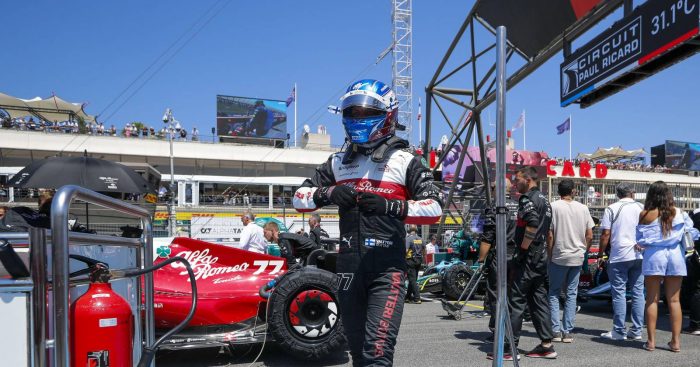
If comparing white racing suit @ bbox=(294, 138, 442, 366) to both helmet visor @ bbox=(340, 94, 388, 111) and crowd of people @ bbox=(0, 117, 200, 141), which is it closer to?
helmet visor @ bbox=(340, 94, 388, 111)

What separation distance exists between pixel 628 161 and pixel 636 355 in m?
56.0

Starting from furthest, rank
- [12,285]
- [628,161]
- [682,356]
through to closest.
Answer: [628,161], [682,356], [12,285]

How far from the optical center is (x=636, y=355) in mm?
5148

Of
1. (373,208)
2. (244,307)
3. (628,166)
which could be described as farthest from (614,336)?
(628,166)

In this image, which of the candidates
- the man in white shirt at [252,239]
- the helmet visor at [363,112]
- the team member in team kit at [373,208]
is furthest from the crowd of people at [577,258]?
the man in white shirt at [252,239]

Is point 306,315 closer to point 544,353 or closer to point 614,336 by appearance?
point 544,353

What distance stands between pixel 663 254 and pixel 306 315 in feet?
11.4

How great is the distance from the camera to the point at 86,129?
125 feet

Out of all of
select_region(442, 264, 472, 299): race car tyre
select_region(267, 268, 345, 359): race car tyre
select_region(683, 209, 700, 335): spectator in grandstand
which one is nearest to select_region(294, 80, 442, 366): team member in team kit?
select_region(267, 268, 345, 359): race car tyre

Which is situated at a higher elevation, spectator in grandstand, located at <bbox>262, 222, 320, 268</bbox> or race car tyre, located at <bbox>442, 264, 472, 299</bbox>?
spectator in grandstand, located at <bbox>262, 222, 320, 268</bbox>

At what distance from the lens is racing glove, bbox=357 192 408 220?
2773 mm

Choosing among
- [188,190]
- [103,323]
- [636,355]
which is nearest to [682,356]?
[636,355]

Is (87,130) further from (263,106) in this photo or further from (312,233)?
(312,233)

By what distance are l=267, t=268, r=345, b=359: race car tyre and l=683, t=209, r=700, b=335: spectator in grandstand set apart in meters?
4.26
